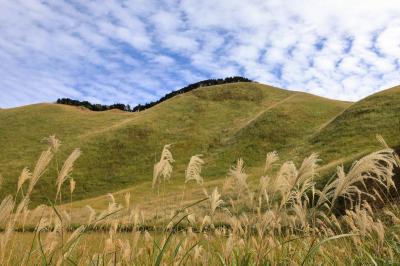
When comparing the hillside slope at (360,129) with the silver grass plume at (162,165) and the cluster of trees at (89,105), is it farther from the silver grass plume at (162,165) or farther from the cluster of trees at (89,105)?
the cluster of trees at (89,105)

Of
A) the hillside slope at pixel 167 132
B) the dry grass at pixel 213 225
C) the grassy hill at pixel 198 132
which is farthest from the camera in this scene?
the hillside slope at pixel 167 132

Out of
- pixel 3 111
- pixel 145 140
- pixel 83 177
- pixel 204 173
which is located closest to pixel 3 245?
pixel 204 173

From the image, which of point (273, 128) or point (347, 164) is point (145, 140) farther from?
point (347, 164)

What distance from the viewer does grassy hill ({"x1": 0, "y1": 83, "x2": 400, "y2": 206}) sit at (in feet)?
170

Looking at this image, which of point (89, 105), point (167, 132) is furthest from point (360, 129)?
point (89, 105)

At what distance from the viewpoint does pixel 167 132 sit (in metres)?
70.1

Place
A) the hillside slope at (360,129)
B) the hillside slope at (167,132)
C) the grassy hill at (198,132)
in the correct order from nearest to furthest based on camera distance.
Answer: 1. the hillside slope at (360,129)
2. the grassy hill at (198,132)
3. the hillside slope at (167,132)

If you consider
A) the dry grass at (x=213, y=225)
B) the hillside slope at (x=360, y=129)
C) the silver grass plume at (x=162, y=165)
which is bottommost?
the dry grass at (x=213, y=225)

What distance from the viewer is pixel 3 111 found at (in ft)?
275

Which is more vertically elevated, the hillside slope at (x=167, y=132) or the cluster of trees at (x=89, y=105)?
the cluster of trees at (x=89, y=105)

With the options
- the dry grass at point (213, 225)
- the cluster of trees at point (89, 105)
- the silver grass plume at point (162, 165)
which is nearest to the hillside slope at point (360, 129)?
the dry grass at point (213, 225)

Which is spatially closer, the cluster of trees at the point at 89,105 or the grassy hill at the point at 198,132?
the grassy hill at the point at 198,132

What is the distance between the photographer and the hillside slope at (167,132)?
58406 mm

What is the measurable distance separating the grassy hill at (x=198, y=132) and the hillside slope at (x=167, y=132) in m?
0.14
